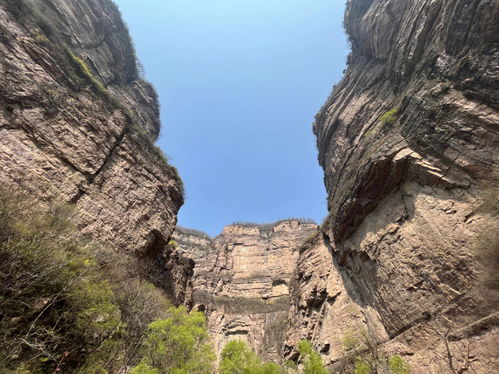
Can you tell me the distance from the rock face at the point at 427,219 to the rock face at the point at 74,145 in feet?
38.8

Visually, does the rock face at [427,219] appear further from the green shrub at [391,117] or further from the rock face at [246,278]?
the rock face at [246,278]

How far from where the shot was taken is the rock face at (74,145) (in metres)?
10.7

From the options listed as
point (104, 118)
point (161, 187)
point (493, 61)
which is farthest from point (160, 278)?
point (493, 61)

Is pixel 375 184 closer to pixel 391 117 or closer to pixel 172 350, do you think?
pixel 391 117

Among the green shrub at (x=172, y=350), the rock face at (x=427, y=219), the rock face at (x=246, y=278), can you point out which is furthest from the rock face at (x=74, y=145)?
the rock face at (x=246, y=278)

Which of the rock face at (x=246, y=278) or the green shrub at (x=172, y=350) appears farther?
the rock face at (x=246, y=278)

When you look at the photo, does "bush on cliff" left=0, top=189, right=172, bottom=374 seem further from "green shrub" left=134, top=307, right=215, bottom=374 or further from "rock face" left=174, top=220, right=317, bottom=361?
"rock face" left=174, top=220, right=317, bottom=361

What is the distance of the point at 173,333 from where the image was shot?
34.6 ft

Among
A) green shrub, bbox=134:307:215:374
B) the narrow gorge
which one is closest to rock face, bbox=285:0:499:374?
the narrow gorge

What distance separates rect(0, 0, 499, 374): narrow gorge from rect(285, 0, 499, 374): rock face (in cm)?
5

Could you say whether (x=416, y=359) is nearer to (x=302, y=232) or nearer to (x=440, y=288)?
(x=440, y=288)

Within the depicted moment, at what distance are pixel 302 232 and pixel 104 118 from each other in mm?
45237

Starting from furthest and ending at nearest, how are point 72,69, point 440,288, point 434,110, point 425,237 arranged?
point 72,69 → point 434,110 → point 425,237 → point 440,288

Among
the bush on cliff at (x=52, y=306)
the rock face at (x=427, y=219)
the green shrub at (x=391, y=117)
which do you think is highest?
the green shrub at (x=391, y=117)
